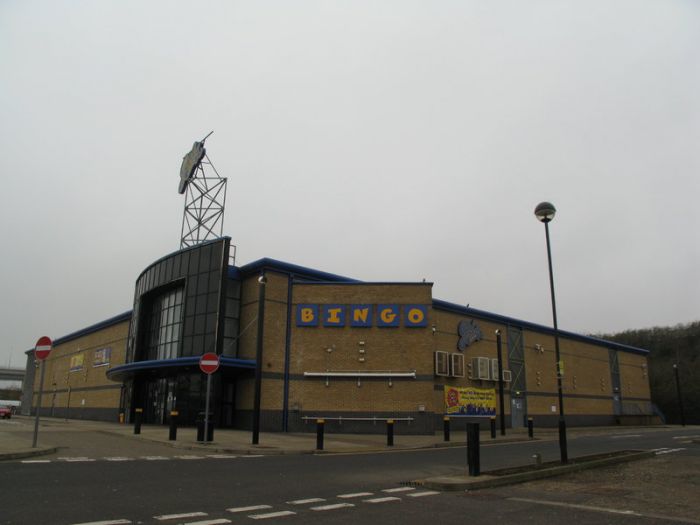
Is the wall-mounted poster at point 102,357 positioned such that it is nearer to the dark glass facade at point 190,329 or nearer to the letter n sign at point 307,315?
the dark glass facade at point 190,329

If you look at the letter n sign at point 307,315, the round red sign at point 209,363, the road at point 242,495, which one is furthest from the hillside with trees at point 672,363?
the round red sign at point 209,363

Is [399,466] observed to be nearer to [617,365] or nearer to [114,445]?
[114,445]

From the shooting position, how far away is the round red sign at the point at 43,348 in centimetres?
1600

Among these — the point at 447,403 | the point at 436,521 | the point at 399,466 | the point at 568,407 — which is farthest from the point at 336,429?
the point at 568,407

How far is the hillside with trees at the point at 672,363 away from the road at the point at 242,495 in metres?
61.4

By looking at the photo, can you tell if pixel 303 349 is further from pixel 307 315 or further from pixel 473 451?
pixel 473 451

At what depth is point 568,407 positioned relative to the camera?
148ft

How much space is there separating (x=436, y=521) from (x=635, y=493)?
485 cm

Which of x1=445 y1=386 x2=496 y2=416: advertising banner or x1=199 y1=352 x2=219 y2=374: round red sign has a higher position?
x1=199 y1=352 x2=219 y2=374: round red sign

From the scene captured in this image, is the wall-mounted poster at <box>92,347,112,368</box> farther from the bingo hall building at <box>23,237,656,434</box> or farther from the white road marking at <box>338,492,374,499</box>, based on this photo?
the white road marking at <box>338,492,374,499</box>

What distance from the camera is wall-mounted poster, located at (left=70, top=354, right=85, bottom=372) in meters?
53.2

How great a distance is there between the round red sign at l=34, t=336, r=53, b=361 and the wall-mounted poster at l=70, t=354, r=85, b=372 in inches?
1596

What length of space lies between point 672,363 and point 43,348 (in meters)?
83.9

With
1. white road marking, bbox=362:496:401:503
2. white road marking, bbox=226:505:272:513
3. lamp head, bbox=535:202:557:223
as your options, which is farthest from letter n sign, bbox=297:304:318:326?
white road marking, bbox=226:505:272:513
